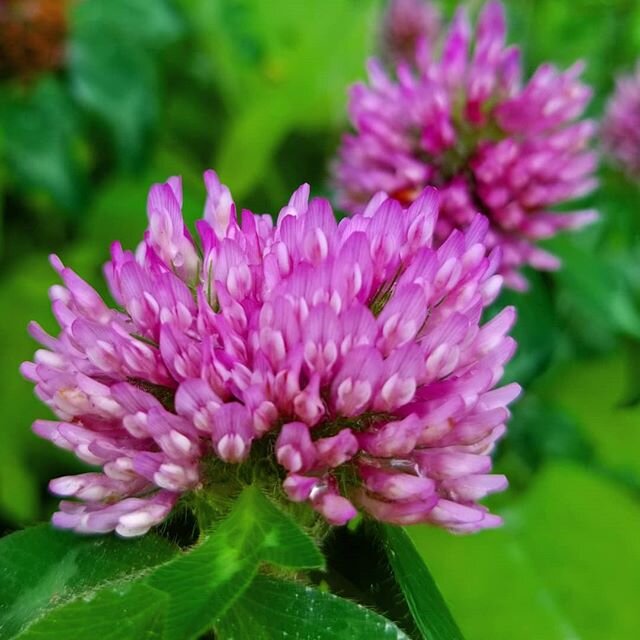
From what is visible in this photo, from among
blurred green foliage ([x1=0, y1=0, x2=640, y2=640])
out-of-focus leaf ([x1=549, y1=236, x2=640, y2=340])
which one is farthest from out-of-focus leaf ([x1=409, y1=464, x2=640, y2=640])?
out-of-focus leaf ([x1=549, y1=236, x2=640, y2=340])

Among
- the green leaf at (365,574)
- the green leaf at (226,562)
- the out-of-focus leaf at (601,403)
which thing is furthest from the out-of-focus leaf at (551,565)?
the green leaf at (226,562)

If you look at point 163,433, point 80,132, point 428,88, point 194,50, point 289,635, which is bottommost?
point 289,635

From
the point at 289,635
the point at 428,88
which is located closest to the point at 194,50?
the point at 428,88

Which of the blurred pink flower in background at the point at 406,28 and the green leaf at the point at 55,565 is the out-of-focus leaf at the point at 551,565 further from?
the blurred pink flower in background at the point at 406,28

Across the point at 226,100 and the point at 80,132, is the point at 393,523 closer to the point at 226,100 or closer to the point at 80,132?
the point at 80,132

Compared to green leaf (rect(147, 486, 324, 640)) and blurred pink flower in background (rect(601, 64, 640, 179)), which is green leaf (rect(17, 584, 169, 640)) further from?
blurred pink flower in background (rect(601, 64, 640, 179))

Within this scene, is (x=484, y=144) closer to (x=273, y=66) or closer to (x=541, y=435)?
(x=541, y=435)

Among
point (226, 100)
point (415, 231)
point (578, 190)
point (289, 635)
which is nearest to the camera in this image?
point (289, 635)
